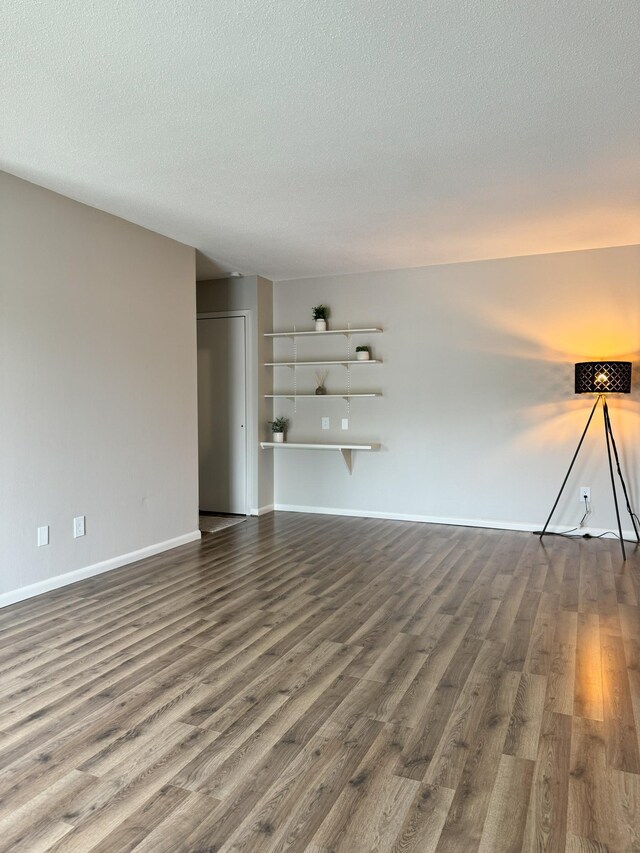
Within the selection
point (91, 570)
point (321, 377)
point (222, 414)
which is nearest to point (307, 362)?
point (321, 377)

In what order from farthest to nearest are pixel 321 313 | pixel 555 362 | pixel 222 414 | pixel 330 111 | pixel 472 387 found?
1. pixel 222 414
2. pixel 321 313
3. pixel 472 387
4. pixel 555 362
5. pixel 330 111

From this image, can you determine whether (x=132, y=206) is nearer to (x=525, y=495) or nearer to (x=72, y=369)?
(x=72, y=369)

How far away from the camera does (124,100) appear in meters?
2.53

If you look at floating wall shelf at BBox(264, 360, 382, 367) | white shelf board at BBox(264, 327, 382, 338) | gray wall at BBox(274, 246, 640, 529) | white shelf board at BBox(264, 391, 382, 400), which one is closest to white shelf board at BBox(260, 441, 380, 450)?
gray wall at BBox(274, 246, 640, 529)

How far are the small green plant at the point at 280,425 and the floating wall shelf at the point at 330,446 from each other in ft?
0.47

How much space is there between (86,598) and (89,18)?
9.71 feet

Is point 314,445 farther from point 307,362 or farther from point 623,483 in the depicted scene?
point 623,483

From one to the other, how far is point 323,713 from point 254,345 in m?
4.41

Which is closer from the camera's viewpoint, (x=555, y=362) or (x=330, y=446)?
(x=555, y=362)

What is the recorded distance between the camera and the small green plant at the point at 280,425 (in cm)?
615

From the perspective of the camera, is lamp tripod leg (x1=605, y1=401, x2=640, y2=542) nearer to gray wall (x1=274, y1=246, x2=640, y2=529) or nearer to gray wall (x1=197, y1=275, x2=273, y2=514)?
gray wall (x1=274, y1=246, x2=640, y2=529)

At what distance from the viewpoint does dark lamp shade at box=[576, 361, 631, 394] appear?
4.63 m

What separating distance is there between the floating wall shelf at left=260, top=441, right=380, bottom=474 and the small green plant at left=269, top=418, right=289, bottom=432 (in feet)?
0.47

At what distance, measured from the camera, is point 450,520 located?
5.64 meters
